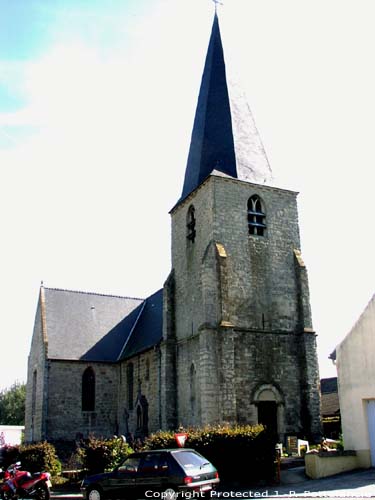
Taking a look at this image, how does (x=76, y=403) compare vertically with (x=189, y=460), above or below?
above

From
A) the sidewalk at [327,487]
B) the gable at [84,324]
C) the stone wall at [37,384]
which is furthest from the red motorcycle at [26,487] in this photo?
the gable at [84,324]

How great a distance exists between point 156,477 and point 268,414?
10963 millimetres

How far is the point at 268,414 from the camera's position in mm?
21234

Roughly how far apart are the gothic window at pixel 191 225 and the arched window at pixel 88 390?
460 inches

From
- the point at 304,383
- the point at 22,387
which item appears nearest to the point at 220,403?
the point at 304,383

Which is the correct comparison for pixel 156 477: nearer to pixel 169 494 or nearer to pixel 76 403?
pixel 169 494

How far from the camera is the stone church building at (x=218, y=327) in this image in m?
21.1

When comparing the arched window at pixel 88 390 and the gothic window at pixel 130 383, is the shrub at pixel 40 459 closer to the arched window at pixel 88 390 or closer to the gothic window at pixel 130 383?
the gothic window at pixel 130 383

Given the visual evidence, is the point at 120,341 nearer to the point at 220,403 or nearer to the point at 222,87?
the point at 220,403

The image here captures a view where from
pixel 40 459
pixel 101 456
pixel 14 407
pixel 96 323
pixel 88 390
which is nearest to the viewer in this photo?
pixel 101 456

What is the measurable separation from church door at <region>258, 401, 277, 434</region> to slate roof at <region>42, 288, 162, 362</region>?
9327mm

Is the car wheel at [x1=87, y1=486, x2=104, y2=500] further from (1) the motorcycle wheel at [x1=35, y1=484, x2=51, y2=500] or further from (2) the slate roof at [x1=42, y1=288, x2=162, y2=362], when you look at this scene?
(2) the slate roof at [x1=42, y1=288, x2=162, y2=362]

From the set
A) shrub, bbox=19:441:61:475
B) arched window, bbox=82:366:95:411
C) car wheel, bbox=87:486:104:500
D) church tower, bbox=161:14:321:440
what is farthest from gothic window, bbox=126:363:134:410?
car wheel, bbox=87:486:104:500

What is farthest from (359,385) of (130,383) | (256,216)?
(130,383)
